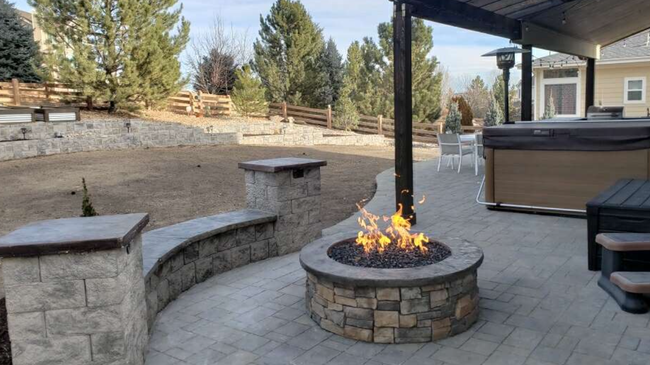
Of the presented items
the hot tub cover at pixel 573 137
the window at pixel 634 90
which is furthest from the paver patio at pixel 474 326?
the window at pixel 634 90

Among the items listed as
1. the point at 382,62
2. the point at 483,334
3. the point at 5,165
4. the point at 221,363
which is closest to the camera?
the point at 221,363

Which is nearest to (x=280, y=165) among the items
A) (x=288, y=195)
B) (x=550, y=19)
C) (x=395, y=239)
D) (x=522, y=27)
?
(x=288, y=195)

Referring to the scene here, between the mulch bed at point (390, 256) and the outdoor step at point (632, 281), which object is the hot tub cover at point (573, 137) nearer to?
the outdoor step at point (632, 281)

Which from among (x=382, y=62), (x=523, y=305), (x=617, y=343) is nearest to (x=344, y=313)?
(x=523, y=305)

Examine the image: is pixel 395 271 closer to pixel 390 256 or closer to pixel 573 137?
pixel 390 256

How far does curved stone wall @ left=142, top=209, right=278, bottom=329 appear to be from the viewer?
11.4ft

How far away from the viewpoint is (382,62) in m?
21.0

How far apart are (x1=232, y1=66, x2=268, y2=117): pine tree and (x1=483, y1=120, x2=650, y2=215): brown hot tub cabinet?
43.1 feet

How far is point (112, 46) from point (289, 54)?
7.84m

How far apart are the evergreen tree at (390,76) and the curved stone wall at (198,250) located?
16.8 m

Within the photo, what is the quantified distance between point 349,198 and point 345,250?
3952 millimetres

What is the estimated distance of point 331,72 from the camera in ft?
75.7

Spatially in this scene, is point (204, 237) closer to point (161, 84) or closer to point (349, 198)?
point (349, 198)

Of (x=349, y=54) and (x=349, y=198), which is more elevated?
(x=349, y=54)
